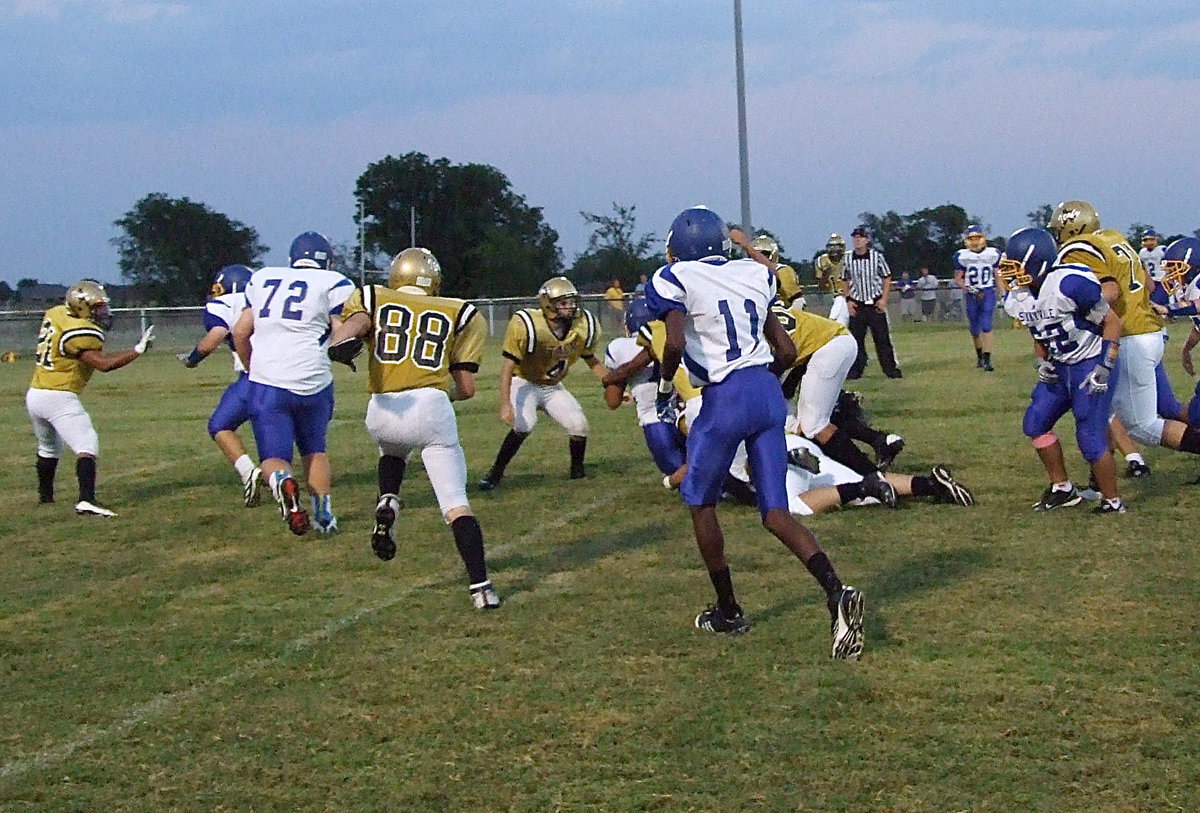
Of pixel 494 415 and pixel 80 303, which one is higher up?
pixel 80 303

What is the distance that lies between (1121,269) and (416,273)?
4045 mm

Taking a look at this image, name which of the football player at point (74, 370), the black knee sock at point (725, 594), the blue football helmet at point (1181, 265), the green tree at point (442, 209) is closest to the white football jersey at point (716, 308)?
the black knee sock at point (725, 594)

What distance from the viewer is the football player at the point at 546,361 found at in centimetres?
968

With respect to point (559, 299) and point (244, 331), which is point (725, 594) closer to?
point (244, 331)

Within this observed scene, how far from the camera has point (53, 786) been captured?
159 inches

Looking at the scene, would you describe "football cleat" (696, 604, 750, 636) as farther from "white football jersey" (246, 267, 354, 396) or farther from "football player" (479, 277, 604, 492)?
"football player" (479, 277, 604, 492)

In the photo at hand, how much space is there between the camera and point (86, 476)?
30.0 ft

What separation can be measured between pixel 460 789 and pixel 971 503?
5.03 meters

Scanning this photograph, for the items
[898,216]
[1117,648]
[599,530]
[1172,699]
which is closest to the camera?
[1172,699]

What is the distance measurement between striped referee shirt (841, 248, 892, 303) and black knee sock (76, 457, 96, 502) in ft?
34.6

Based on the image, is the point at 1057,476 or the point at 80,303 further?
the point at 80,303

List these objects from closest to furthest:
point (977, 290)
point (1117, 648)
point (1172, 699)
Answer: point (1172, 699), point (1117, 648), point (977, 290)

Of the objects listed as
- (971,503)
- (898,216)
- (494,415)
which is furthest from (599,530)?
(898,216)

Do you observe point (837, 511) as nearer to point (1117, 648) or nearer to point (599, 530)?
point (599, 530)
